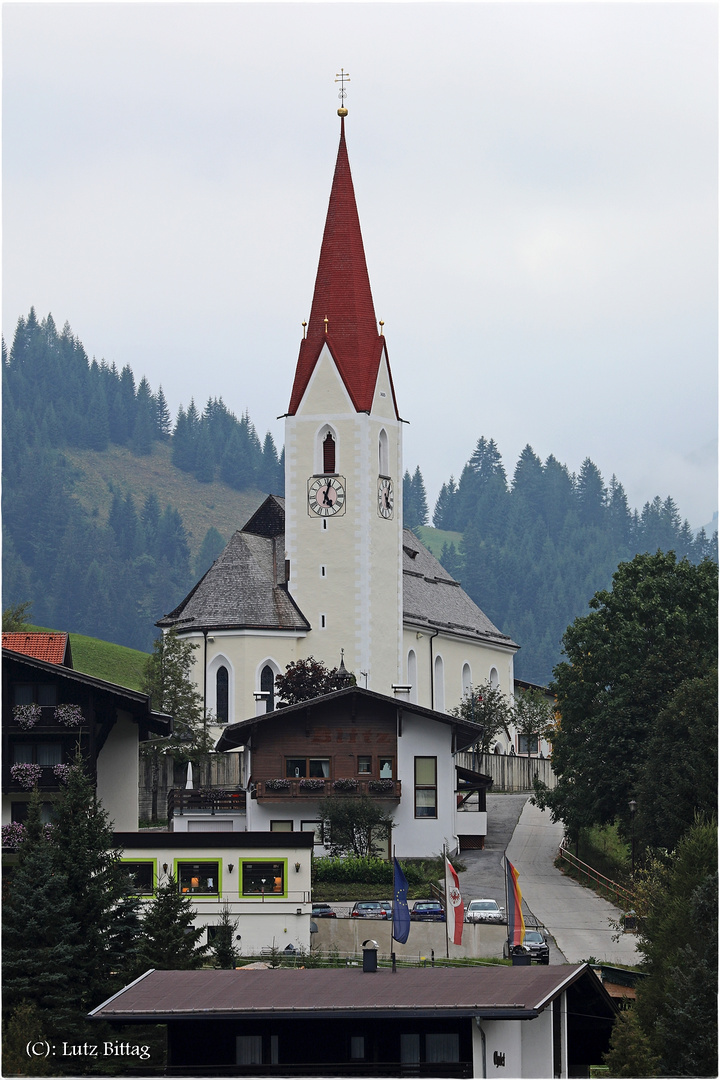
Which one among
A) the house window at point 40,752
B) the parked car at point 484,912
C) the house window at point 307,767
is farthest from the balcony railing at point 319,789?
the parked car at point 484,912

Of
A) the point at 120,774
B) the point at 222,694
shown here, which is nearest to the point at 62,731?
the point at 120,774

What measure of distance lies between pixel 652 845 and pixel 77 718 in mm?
16203

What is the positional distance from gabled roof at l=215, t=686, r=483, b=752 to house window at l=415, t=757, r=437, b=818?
3.65ft

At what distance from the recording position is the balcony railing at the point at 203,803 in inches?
2441

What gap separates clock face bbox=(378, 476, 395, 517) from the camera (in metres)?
Result: 87.9

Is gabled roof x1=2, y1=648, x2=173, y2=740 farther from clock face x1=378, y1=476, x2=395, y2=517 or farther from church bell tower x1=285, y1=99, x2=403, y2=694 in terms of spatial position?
clock face x1=378, y1=476, x2=395, y2=517

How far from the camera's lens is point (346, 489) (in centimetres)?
8688

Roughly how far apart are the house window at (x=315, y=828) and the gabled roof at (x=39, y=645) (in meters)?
9.13

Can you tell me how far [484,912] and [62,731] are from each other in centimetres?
1232

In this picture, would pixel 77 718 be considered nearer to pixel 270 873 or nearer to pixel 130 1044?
pixel 270 873

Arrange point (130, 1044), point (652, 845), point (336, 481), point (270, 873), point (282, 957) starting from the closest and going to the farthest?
point (130, 1044), point (282, 957), point (270, 873), point (652, 845), point (336, 481)

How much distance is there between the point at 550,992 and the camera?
32.2 m

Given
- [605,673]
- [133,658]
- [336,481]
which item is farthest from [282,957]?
[133,658]

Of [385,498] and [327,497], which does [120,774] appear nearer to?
[327,497]
